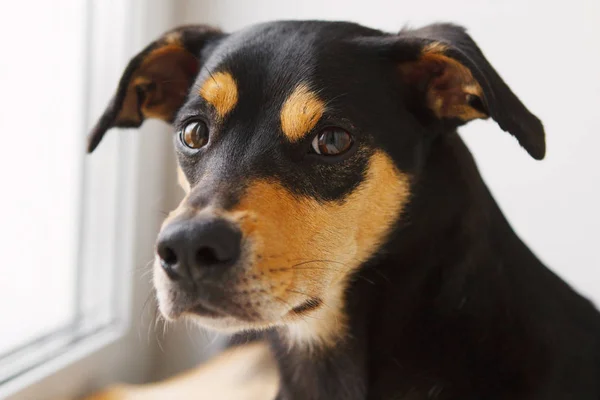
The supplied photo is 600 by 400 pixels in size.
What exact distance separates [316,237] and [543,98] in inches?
48.4

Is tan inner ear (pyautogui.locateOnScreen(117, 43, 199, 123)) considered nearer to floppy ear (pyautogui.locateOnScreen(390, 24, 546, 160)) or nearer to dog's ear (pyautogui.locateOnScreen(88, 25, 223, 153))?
dog's ear (pyautogui.locateOnScreen(88, 25, 223, 153))

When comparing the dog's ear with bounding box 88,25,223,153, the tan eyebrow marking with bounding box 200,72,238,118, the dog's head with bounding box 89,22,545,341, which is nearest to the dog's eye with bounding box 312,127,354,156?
the dog's head with bounding box 89,22,545,341

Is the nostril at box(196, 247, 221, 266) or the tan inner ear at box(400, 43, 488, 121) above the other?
the tan inner ear at box(400, 43, 488, 121)

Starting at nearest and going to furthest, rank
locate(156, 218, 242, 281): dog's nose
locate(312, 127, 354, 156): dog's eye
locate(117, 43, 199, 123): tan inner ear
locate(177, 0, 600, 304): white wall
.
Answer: locate(156, 218, 242, 281): dog's nose, locate(312, 127, 354, 156): dog's eye, locate(117, 43, 199, 123): tan inner ear, locate(177, 0, 600, 304): white wall

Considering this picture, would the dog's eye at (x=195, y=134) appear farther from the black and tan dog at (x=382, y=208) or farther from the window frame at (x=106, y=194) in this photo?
the window frame at (x=106, y=194)

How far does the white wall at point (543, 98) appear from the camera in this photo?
206cm

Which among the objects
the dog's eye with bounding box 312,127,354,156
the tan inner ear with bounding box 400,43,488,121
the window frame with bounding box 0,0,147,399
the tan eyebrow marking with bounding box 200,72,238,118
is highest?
the tan inner ear with bounding box 400,43,488,121

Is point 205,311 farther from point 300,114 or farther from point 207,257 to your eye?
point 300,114

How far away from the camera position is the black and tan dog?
1.24 metres

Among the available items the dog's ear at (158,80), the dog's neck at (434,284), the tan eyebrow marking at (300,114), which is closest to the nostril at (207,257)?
the tan eyebrow marking at (300,114)

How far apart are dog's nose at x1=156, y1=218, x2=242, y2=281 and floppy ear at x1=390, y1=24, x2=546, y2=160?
528 millimetres

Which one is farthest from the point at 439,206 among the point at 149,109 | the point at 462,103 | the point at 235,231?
the point at 149,109

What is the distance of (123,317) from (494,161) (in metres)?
1.37

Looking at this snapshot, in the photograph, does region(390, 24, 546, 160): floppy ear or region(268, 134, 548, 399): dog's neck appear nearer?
region(390, 24, 546, 160): floppy ear
